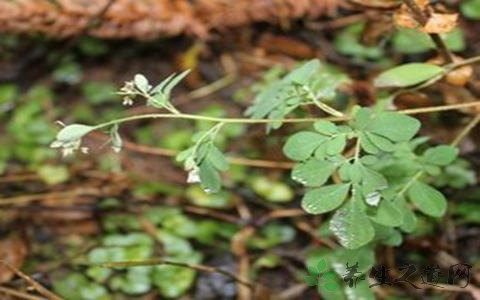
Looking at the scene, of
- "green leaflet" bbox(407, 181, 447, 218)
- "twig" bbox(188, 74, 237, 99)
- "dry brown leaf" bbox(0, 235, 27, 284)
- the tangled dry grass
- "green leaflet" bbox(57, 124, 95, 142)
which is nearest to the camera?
"green leaflet" bbox(57, 124, 95, 142)

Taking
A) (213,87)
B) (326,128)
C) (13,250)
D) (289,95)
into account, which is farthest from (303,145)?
(213,87)

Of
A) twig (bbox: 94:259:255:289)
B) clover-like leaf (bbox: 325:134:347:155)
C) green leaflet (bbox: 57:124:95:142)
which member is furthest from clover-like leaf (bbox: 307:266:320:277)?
green leaflet (bbox: 57:124:95:142)

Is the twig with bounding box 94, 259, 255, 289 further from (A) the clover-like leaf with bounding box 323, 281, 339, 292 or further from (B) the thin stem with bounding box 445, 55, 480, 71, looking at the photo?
(B) the thin stem with bounding box 445, 55, 480, 71

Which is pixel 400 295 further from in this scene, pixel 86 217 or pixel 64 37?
pixel 64 37

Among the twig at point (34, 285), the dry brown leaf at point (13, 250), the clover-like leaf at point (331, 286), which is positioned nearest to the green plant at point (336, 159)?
the clover-like leaf at point (331, 286)

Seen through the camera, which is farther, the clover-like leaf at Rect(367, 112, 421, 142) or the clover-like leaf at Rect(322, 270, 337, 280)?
the clover-like leaf at Rect(322, 270, 337, 280)

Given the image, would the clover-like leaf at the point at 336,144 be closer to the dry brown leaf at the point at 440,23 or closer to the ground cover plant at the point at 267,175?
the ground cover plant at the point at 267,175
